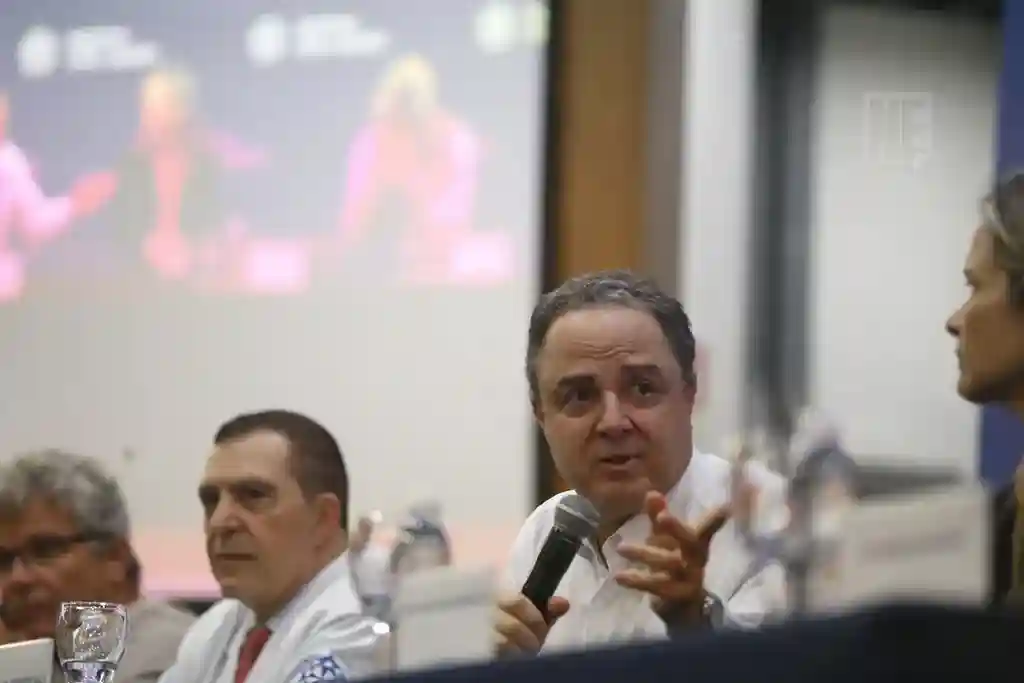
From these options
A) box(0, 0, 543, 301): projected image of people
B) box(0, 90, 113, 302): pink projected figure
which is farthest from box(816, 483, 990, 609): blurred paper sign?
box(0, 90, 113, 302): pink projected figure

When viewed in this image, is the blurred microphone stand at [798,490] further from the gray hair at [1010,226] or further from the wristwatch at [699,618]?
the gray hair at [1010,226]

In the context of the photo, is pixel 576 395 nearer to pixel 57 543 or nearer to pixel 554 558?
pixel 554 558

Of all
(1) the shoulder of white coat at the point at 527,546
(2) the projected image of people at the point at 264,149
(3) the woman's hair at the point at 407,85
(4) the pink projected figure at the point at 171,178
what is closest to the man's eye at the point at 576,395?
(1) the shoulder of white coat at the point at 527,546

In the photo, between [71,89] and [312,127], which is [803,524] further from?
[71,89]

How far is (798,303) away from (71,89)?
5.72 feet

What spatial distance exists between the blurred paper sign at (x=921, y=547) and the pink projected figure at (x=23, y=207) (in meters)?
3.06

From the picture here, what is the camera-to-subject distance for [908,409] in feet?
9.87

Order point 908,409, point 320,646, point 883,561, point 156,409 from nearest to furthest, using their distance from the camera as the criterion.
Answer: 1. point 883,561
2. point 320,646
3. point 908,409
4. point 156,409

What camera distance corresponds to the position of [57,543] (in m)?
2.44

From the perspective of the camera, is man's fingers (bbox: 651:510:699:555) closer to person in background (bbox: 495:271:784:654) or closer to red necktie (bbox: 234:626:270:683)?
person in background (bbox: 495:271:784:654)

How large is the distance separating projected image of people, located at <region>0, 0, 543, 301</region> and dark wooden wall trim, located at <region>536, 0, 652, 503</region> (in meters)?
0.05

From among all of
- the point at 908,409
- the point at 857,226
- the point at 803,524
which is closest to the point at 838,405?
the point at 908,409

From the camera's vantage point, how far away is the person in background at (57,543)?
2.42 m

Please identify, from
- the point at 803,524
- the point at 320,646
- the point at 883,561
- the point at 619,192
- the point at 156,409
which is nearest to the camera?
the point at 883,561
